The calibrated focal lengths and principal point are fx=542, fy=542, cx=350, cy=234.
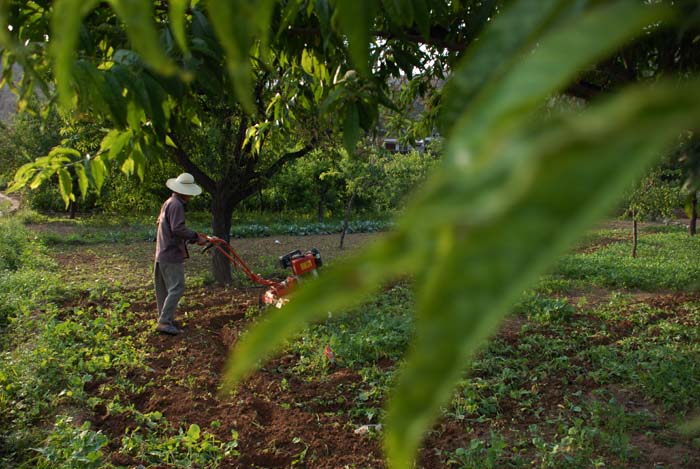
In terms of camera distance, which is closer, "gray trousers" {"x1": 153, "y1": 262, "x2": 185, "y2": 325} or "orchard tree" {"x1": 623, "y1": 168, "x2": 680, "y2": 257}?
"gray trousers" {"x1": 153, "y1": 262, "x2": 185, "y2": 325}

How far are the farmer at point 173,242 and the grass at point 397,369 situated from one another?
40 cm

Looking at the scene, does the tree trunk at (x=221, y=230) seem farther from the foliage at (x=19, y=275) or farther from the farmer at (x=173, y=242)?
the foliage at (x=19, y=275)

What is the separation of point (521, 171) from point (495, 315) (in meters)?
0.06

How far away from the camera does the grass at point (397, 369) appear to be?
130 inches

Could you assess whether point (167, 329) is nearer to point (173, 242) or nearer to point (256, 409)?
point (173, 242)

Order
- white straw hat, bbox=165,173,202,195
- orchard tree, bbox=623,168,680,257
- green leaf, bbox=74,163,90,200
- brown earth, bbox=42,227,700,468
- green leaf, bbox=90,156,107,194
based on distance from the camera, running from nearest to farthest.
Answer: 1. green leaf, bbox=74,163,90,200
2. green leaf, bbox=90,156,107,194
3. brown earth, bbox=42,227,700,468
4. white straw hat, bbox=165,173,202,195
5. orchard tree, bbox=623,168,680,257

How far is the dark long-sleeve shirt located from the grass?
34.6 inches

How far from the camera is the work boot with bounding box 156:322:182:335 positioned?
5.90 meters

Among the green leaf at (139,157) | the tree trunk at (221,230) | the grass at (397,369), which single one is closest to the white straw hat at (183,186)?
the grass at (397,369)

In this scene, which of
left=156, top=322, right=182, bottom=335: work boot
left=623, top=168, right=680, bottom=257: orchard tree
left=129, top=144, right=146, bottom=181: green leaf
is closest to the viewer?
left=129, top=144, right=146, bottom=181: green leaf

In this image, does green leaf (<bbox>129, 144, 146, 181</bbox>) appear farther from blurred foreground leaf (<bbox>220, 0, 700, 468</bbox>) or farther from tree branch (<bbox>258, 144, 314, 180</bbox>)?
tree branch (<bbox>258, 144, 314, 180</bbox>)

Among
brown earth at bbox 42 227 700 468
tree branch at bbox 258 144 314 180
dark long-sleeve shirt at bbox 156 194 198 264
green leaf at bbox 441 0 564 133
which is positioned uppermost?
tree branch at bbox 258 144 314 180

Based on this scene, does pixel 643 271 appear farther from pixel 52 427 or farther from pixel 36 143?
pixel 36 143

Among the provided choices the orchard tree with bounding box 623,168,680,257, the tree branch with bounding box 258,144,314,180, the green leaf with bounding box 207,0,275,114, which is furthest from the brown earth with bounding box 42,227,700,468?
the orchard tree with bounding box 623,168,680,257
